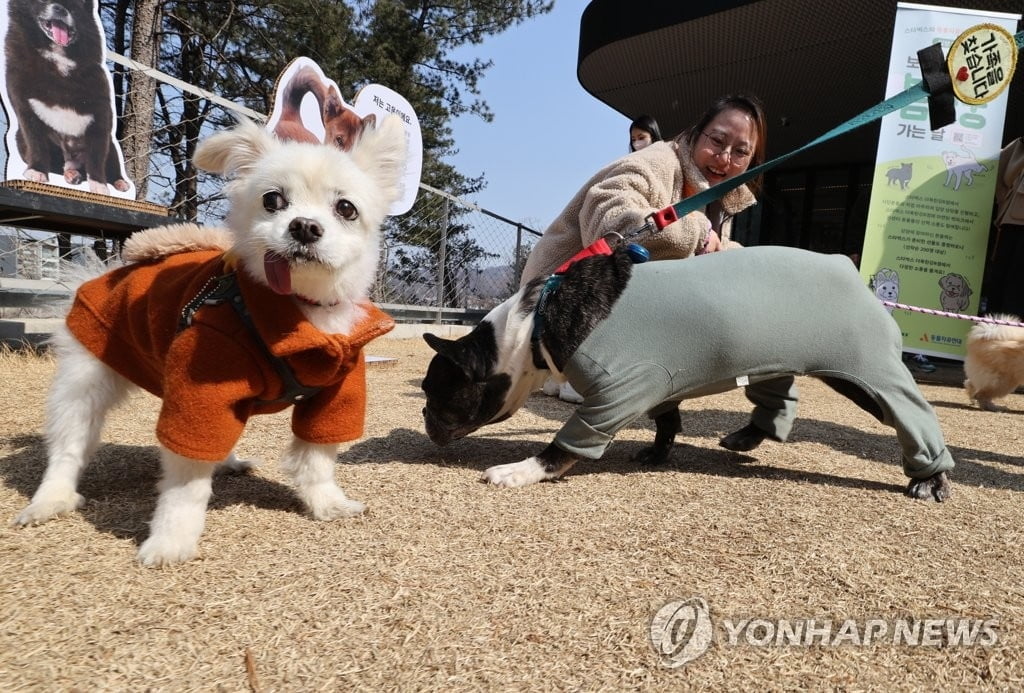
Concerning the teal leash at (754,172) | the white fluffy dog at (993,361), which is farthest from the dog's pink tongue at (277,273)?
the white fluffy dog at (993,361)

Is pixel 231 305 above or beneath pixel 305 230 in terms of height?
beneath

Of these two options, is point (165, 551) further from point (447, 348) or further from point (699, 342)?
point (699, 342)

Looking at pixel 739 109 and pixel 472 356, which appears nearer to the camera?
pixel 472 356

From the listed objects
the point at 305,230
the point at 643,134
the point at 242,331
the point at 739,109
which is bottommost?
the point at 242,331

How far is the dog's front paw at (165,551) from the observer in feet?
4.77

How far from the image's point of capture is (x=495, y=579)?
57.6 inches

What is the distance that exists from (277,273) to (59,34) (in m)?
3.92

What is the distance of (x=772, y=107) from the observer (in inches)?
407

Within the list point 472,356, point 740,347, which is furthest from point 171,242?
point 740,347

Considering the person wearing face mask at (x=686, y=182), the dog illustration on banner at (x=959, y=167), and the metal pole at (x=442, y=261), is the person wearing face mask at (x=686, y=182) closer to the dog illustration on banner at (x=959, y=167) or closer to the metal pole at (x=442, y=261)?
the dog illustration on banner at (x=959, y=167)

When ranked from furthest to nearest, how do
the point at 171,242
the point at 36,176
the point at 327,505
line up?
1. the point at 36,176
2. the point at 171,242
3. the point at 327,505

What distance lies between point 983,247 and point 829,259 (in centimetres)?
462

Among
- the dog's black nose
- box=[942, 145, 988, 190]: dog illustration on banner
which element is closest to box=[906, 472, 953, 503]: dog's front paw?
the dog's black nose
